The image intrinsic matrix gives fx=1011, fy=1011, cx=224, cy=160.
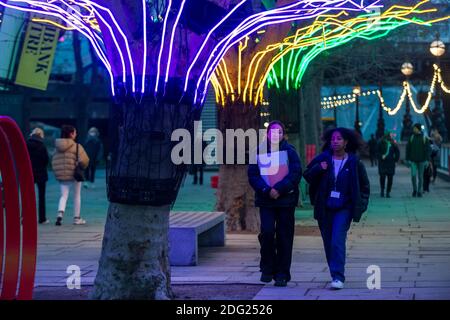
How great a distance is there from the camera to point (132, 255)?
891 cm

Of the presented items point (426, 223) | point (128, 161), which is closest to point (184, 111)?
point (128, 161)

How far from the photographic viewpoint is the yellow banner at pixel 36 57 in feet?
69.7

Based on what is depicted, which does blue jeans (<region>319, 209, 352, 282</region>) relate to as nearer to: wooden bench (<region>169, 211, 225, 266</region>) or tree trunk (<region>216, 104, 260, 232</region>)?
wooden bench (<region>169, 211, 225, 266</region>)

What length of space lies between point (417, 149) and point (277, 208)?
1556 cm

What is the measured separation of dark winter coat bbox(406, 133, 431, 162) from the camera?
2528 cm

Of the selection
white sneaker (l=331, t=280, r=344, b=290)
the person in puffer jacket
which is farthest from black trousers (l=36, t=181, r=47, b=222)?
white sneaker (l=331, t=280, r=344, b=290)

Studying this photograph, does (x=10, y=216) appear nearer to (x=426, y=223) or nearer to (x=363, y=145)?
(x=363, y=145)

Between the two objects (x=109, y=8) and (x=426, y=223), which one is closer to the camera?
(x=109, y=8)

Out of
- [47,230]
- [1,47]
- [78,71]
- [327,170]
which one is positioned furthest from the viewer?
[78,71]

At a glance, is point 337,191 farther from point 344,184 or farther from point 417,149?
point 417,149

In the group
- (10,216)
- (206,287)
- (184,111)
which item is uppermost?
(184,111)

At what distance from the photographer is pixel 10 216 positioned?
8.67 metres

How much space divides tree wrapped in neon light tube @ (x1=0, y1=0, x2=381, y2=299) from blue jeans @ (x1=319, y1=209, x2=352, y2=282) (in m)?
1.88
